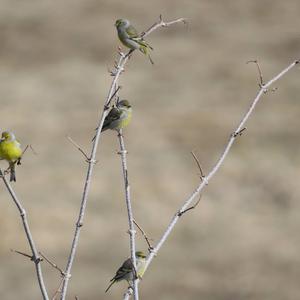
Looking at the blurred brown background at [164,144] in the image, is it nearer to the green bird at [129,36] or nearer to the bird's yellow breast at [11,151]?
the green bird at [129,36]

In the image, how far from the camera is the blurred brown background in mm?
19562

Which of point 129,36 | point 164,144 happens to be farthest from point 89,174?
point 164,144

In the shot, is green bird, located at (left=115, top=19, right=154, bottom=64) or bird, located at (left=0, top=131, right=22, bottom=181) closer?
bird, located at (left=0, top=131, right=22, bottom=181)

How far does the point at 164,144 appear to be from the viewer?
1013 inches

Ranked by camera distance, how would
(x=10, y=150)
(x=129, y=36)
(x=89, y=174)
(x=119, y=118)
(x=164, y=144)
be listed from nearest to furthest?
(x=89, y=174) → (x=10, y=150) → (x=129, y=36) → (x=119, y=118) → (x=164, y=144)

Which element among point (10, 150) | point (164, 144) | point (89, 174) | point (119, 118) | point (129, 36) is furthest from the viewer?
point (164, 144)

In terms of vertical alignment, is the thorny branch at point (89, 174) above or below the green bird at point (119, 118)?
below

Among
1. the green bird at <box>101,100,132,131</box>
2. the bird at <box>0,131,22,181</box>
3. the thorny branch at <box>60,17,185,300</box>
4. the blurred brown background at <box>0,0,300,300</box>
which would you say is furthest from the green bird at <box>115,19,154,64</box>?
the blurred brown background at <box>0,0,300,300</box>

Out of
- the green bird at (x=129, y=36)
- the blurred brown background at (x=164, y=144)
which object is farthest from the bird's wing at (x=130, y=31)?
the blurred brown background at (x=164, y=144)

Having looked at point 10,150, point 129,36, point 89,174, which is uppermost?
point 129,36

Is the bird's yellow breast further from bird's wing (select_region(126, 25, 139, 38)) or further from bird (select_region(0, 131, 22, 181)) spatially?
bird's wing (select_region(126, 25, 139, 38))

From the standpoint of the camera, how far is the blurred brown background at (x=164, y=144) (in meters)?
19.6

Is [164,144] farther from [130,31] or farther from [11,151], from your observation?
[11,151]

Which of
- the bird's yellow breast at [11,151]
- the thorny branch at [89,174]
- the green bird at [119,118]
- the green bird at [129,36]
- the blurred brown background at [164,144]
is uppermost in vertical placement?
the blurred brown background at [164,144]
